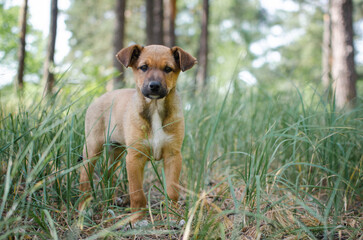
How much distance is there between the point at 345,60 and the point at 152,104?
5599mm

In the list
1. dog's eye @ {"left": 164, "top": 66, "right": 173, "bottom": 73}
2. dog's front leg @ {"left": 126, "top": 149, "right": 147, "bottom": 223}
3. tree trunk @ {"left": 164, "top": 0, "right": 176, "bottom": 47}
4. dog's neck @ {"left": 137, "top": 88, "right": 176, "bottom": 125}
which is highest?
tree trunk @ {"left": 164, "top": 0, "right": 176, "bottom": 47}

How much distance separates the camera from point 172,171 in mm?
2945

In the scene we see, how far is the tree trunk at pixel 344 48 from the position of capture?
6.45m

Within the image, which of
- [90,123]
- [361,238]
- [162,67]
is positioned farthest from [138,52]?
[361,238]

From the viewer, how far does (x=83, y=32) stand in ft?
78.7

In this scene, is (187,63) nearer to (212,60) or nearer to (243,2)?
(212,60)

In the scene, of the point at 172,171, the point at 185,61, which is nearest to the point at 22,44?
the point at 185,61

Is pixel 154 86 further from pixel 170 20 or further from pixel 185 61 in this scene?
pixel 170 20

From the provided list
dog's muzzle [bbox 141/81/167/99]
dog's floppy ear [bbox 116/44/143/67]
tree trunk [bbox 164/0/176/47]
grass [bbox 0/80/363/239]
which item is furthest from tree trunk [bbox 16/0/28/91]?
dog's muzzle [bbox 141/81/167/99]

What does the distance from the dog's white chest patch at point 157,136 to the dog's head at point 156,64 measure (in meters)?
0.24

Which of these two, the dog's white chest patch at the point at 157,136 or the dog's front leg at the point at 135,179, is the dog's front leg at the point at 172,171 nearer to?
the dog's white chest patch at the point at 157,136

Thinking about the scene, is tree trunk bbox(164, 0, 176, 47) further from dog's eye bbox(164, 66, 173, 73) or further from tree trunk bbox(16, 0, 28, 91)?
dog's eye bbox(164, 66, 173, 73)

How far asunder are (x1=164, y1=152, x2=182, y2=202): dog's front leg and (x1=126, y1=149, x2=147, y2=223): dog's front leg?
0.86ft

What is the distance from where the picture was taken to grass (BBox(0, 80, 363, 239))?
197 centimetres
